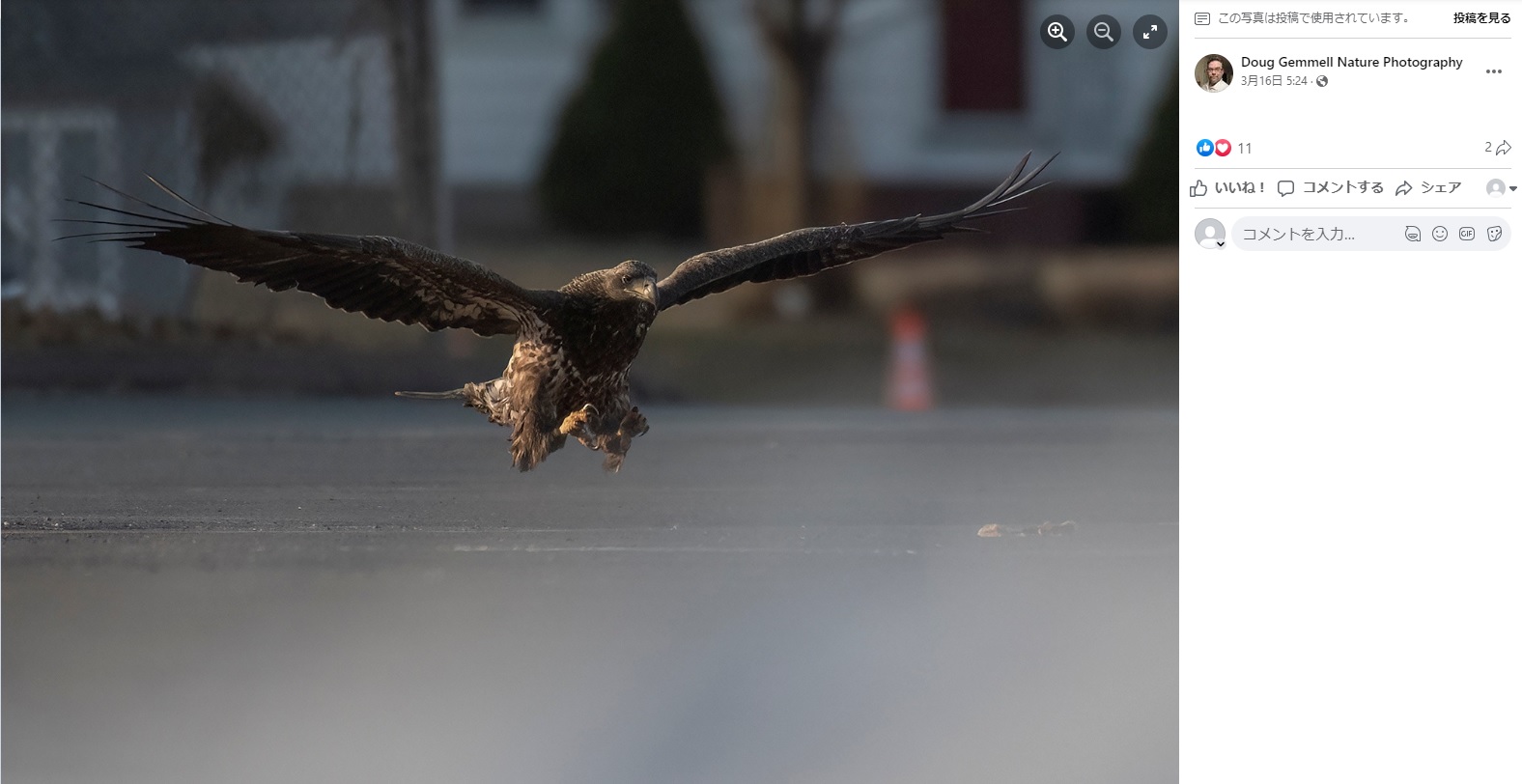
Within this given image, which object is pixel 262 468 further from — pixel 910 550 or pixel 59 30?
pixel 59 30

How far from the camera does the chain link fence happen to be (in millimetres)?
9258

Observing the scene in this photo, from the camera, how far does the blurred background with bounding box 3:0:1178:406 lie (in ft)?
30.5

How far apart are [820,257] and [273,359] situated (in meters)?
4.33

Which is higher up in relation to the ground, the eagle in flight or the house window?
the house window

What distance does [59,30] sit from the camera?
9.30 m

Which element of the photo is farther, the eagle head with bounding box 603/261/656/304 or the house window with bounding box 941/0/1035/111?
the house window with bounding box 941/0/1035/111

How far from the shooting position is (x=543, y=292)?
5.11 metres
